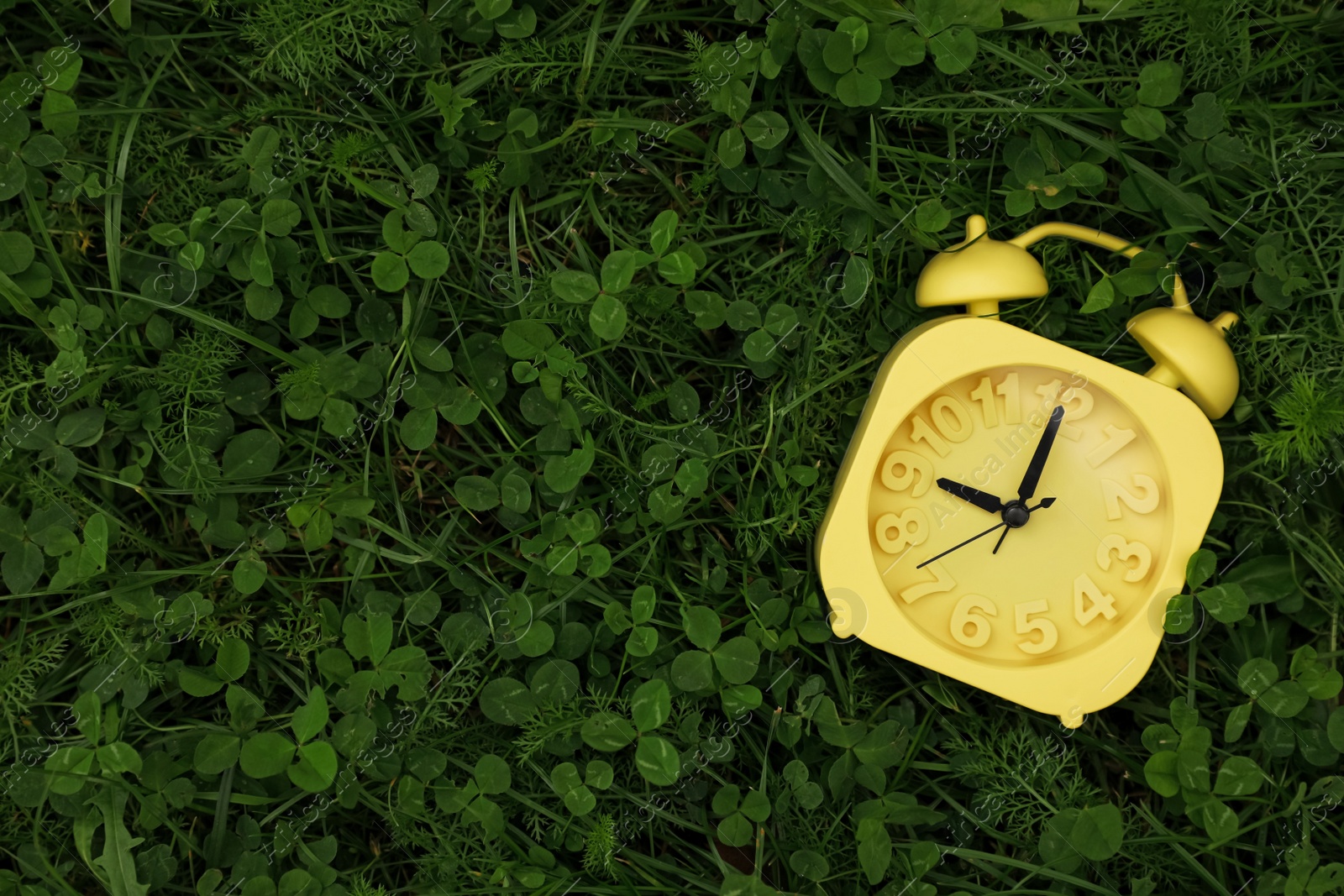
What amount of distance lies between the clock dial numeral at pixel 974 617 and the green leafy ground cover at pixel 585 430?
0.55 ft

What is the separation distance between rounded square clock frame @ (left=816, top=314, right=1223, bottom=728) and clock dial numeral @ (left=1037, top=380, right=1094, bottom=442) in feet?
0.10

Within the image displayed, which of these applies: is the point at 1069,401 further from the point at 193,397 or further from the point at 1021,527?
Result: the point at 193,397

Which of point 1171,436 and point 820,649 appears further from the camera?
point 820,649

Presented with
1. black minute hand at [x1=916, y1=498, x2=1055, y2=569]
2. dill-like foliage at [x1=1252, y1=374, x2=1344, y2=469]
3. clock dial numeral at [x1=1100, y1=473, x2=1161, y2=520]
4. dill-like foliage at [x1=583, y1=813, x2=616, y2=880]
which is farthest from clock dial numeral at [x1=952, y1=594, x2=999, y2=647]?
dill-like foliage at [x1=583, y1=813, x2=616, y2=880]

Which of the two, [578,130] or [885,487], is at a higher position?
[578,130]

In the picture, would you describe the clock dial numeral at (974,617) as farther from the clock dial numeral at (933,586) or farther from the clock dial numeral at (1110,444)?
the clock dial numeral at (1110,444)

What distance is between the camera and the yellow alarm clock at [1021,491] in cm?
210

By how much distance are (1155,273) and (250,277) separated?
81.9 inches

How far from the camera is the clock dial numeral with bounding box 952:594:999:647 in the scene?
7.13 feet

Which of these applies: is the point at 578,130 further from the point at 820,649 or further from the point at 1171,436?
the point at 1171,436

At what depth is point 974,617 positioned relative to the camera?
7.14 ft

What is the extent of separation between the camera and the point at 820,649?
2.31 m

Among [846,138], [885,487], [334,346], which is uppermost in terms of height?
[846,138]

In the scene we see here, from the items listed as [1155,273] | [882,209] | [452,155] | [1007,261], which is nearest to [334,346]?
[452,155]
